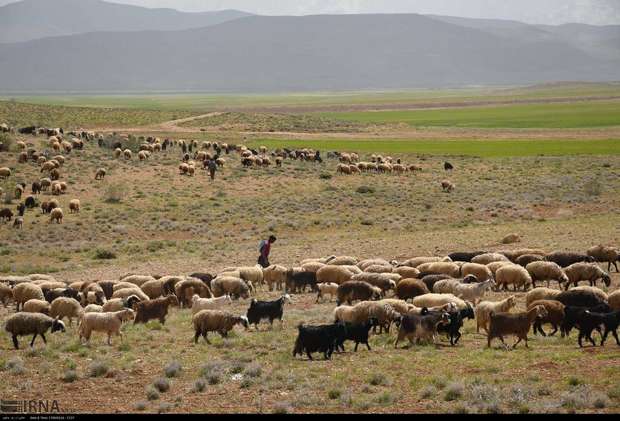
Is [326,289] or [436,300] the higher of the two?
[436,300]

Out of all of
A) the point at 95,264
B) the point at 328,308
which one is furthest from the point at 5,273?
the point at 328,308

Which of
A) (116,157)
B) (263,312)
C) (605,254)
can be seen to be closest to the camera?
(263,312)

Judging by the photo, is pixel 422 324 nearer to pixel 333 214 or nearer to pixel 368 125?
pixel 333 214

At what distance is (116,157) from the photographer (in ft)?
178

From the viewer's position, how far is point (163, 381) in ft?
42.2

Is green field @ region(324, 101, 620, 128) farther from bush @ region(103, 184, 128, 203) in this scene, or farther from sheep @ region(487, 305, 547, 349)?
sheep @ region(487, 305, 547, 349)

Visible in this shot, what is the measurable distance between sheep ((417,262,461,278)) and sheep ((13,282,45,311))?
9.91 m

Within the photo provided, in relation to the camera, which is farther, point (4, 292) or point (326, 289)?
point (4, 292)

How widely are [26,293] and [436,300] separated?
396 inches

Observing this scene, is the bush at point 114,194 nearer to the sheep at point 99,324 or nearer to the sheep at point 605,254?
the sheep at point 605,254

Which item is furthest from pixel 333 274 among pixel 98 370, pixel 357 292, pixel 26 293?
pixel 98 370

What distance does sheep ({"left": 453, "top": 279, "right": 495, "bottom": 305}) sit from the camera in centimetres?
1842

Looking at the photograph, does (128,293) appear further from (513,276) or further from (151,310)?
(513,276)

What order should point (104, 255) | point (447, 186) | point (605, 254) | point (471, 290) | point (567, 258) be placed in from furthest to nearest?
point (447, 186), point (104, 255), point (605, 254), point (567, 258), point (471, 290)
